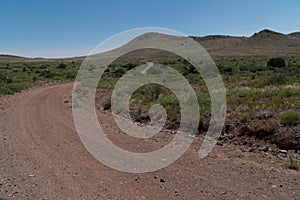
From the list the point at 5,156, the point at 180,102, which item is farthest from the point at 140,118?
the point at 5,156

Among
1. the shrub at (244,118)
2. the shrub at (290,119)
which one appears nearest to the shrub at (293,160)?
the shrub at (290,119)

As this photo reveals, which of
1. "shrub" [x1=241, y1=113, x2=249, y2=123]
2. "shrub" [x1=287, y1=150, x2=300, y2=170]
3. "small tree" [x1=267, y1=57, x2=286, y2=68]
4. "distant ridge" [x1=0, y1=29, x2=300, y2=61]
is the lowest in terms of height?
"shrub" [x1=287, y1=150, x2=300, y2=170]

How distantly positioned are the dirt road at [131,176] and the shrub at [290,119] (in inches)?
74.2

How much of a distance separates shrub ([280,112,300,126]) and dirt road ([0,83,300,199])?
189 cm

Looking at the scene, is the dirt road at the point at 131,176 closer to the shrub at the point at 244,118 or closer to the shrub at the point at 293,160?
the shrub at the point at 293,160

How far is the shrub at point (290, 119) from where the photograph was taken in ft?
31.0

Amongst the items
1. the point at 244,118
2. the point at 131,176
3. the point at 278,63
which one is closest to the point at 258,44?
the point at 278,63

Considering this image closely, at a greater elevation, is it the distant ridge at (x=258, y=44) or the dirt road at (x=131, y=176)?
the distant ridge at (x=258, y=44)

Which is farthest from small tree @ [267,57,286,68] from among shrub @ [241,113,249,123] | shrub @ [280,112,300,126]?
shrub @ [280,112,300,126]

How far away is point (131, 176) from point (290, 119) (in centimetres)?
535

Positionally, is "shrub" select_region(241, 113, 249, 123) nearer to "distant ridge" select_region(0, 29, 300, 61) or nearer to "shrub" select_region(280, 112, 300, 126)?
"shrub" select_region(280, 112, 300, 126)

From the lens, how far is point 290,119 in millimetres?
9531

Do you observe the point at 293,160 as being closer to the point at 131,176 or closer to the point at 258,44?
the point at 131,176

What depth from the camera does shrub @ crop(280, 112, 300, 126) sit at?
945 cm
